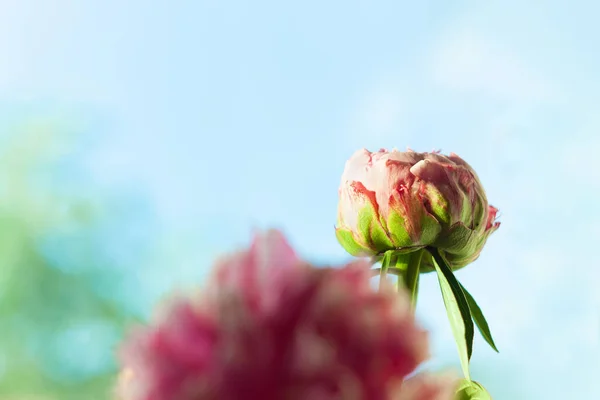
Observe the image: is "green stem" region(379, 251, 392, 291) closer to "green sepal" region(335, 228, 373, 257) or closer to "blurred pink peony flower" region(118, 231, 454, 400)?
"green sepal" region(335, 228, 373, 257)

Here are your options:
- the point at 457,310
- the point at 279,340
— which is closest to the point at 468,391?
the point at 457,310

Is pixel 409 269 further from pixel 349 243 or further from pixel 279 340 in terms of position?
pixel 279 340

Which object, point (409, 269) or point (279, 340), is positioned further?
point (409, 269)

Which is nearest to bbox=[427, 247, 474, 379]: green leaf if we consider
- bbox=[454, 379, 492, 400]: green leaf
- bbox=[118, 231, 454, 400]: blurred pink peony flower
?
bbox=[454, 379, 492, 400]: green leaf

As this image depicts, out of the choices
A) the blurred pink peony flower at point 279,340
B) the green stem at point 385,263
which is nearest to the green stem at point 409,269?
the green stem at point 385,263

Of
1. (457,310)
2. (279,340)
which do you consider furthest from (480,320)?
(279,340)

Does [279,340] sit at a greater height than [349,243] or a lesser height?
lesser

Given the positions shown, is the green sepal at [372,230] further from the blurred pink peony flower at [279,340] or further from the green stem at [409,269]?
the blurred pink peony flower at [279,340]

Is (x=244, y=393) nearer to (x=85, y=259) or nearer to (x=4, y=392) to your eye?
(x=4, y=392)
